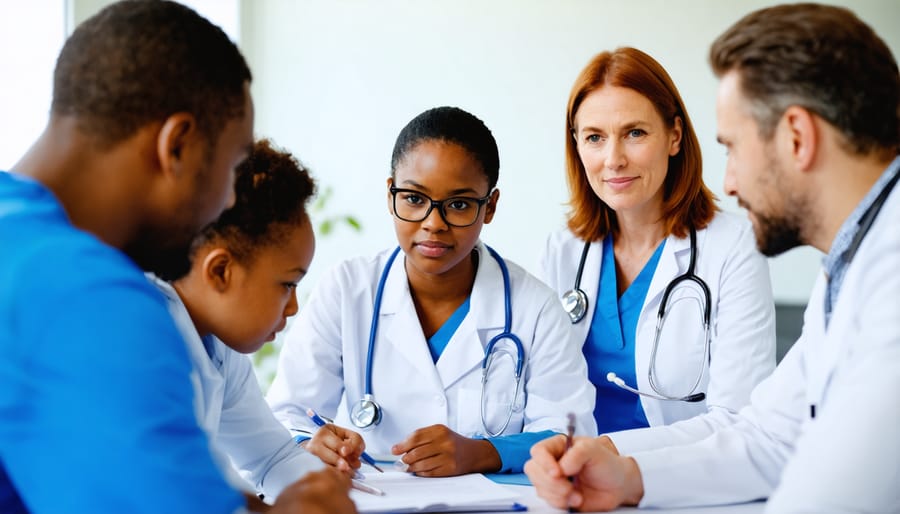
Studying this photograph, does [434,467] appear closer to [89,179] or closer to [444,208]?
[444,208]

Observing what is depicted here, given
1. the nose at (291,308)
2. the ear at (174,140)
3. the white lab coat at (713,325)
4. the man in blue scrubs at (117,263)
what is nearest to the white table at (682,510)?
the man in blue scrubs at (117,263)

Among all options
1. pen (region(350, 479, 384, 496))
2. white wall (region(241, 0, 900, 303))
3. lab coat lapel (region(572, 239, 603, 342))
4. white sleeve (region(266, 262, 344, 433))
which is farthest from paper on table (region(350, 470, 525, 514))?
white wall (region(241, 0, 900, 303))

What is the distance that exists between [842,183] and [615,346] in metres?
0.97

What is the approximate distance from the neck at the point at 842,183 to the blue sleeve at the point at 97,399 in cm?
79

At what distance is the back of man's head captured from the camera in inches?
41.7

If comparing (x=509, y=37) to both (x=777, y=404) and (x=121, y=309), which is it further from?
(x=121, y=309)

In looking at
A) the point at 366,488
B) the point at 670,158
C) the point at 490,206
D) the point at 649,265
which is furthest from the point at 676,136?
the point at 366,488

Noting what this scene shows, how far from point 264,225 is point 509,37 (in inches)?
106

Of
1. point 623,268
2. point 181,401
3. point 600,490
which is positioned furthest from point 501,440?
point 181,401

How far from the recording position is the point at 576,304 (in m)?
2.06

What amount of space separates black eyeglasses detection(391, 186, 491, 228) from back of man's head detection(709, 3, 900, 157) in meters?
0.75

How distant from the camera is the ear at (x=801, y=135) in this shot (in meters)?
1.07

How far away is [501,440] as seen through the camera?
5.09 ft

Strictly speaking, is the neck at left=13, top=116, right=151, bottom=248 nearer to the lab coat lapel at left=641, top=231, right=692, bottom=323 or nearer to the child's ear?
the child's ear
